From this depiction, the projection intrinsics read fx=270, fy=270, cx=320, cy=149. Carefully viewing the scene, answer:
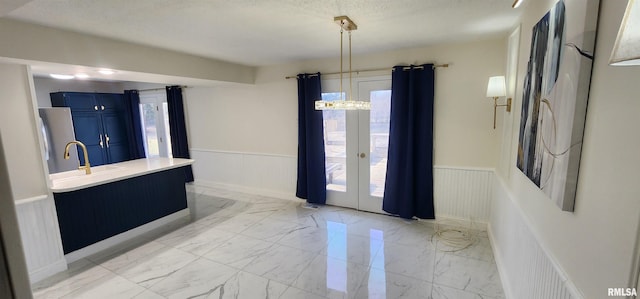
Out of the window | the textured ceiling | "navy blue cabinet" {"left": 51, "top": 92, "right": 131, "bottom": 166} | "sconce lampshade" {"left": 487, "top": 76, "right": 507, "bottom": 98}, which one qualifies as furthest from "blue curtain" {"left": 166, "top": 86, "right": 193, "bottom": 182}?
"sconce lampshade" {"left": 487, "top": 76, "right": 507, "bottom": 98}

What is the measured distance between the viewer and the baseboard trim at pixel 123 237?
306 centimetres

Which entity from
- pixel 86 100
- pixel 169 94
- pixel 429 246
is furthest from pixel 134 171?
pixel 429 246

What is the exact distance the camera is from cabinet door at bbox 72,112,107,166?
534 cm

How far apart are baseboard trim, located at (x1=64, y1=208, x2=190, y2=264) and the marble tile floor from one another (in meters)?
0.10

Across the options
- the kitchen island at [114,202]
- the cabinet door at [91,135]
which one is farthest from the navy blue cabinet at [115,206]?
the cabinet door at [91,135]

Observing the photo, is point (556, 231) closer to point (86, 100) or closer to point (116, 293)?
point (116, 293)

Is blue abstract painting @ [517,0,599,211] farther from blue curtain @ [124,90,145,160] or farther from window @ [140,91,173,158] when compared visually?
blue curtain @ [124,90,145,160]

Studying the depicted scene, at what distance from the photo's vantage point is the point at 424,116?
3.65m

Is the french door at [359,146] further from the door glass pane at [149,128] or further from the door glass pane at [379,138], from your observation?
the door glass pane at [149,128]

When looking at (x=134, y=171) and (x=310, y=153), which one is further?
(x=310, y=153)

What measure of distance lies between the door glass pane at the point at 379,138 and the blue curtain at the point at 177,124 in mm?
4094

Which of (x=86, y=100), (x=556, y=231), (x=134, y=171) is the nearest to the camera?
(x=556, y=231)

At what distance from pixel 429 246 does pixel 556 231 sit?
6.32 feet

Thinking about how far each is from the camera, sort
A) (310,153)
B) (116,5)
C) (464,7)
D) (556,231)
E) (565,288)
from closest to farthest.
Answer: (565,288), (556,231), (116,5), (464,7), (310,153)
